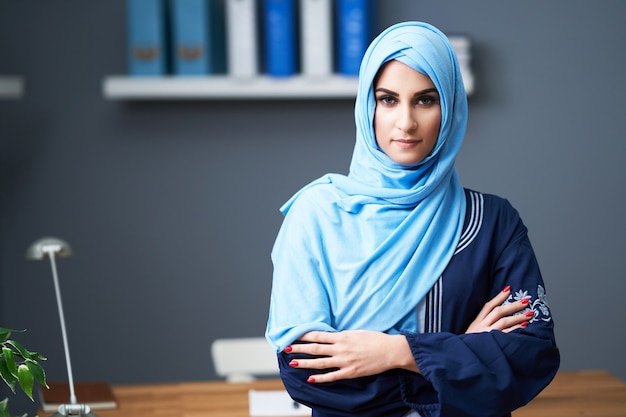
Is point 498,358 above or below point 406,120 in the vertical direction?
below

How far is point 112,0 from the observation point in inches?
142

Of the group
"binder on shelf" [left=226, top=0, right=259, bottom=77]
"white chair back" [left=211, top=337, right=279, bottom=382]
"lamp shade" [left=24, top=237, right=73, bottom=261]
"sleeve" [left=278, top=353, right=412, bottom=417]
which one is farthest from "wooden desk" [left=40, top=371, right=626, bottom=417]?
"binder on shelf" [left=226, top=0, right=259, bottom=77]

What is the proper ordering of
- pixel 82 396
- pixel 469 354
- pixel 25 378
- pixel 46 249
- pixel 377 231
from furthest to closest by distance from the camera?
pixel 82 396 < pixel 46 249 < pixel 377 231 < pixel 469 354 < pixel 25 378

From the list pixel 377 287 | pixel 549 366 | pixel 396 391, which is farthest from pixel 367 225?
pixel 549 366

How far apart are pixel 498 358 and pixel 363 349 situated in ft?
0.79

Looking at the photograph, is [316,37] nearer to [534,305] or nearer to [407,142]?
[407,142]

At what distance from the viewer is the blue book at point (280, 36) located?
341 centimetres

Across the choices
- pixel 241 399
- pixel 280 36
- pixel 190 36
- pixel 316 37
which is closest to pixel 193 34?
pixel 190 36

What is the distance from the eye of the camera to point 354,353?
5.09ft

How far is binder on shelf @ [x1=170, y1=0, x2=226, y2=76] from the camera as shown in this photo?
3.36 metres

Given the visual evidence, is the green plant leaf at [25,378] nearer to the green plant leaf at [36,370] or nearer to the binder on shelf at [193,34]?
the green plant leaf at [36,370]

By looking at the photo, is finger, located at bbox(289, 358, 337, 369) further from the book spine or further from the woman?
the book spine

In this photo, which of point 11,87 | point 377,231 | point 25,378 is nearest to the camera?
point 25,378

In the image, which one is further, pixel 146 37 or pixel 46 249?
pixel 146 37
